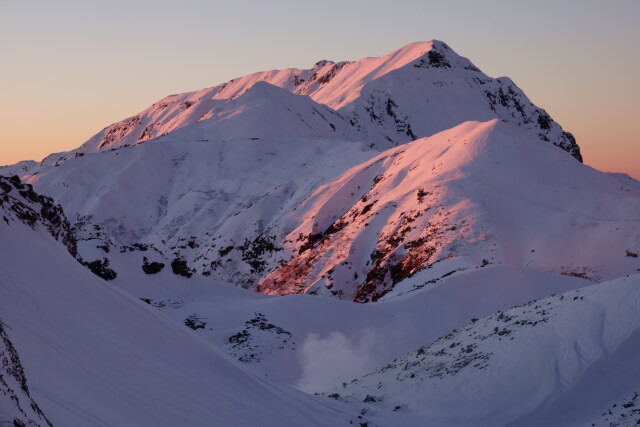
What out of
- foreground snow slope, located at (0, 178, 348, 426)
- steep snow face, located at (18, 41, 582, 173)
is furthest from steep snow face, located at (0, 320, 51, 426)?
steep snow face, located at (18, 41, 582, 173)

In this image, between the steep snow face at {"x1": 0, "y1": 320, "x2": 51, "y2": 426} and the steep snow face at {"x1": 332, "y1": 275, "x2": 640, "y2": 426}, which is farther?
the steep snow face at {"x1": 332, "y1": 275, "x2": 640, "y2": 426}

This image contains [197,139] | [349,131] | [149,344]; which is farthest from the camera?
[349,131]

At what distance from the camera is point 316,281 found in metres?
53.0

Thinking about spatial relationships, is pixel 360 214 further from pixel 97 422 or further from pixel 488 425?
pixel 97 422

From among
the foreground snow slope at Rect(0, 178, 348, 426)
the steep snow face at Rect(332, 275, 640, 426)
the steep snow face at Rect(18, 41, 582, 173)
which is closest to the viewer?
the foreground snow slope at Rect(0, 178, 348, 426)

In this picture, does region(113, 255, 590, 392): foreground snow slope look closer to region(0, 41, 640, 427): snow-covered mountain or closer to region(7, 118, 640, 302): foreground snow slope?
region(0, 41, 640, 427): snow-covered mountain

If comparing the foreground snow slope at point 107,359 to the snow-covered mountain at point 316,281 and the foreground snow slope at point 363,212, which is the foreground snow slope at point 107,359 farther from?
the foreground snow slope at point 363,212

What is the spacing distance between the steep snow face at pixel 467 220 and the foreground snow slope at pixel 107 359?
3121 cm

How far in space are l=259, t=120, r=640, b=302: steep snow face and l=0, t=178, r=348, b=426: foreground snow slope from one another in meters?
31.2

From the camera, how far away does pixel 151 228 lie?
83.4m

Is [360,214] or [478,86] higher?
[478,86]

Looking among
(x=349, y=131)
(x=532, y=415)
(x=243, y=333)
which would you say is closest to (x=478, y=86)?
(x=349, y=131)

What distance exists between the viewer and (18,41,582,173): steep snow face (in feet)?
386

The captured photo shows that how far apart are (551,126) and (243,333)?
13397 centimetres
